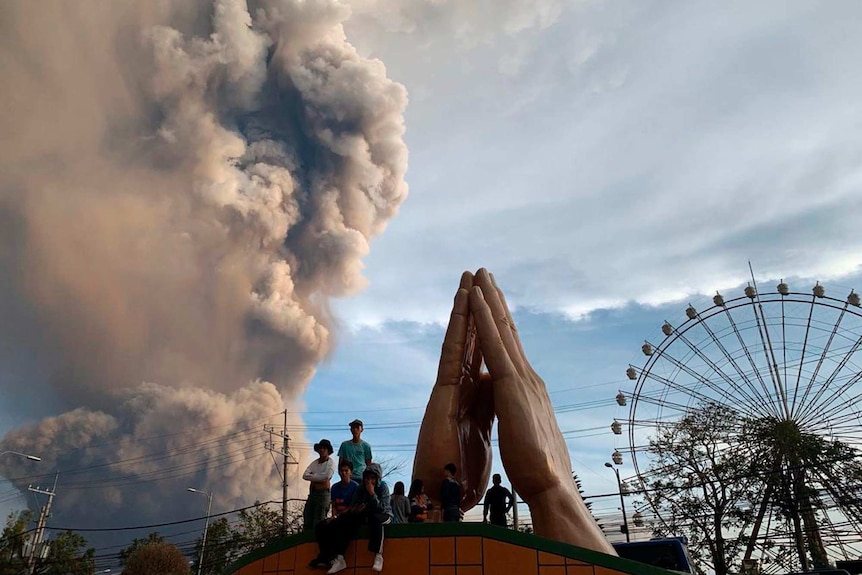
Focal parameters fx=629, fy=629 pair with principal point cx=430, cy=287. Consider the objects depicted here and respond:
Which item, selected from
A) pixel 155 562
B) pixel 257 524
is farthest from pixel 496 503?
pixel 257 524

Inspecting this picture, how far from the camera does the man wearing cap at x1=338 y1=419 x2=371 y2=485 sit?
30.8ft

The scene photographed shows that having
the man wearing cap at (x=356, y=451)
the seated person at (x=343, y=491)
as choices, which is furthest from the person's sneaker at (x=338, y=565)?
the man wearing cap at (x=356, y=451)

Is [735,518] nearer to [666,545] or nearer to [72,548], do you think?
[666,545]

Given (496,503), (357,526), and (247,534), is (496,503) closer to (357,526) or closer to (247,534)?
(357,526)

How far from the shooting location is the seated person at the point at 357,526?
25.4 ft

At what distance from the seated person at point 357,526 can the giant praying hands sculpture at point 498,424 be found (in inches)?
118

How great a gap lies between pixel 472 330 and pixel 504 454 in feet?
10.4

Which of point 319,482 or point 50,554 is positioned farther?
point 50,554

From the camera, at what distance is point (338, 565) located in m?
7.82

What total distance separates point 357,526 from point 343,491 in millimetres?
668

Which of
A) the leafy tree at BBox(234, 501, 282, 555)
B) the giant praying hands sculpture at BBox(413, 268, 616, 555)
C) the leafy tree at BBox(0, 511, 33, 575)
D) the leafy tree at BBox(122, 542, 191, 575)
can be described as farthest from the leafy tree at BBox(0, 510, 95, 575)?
the giant praying hands sculpture at BBox(413, 268, 616, 555)

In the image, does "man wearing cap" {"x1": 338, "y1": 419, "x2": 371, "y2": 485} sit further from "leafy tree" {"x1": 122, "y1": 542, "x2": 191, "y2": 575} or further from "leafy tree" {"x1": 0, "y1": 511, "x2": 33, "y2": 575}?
"leafy tree" {"x1": 0, "y1": 511, "x2": 33, "y2": 575}

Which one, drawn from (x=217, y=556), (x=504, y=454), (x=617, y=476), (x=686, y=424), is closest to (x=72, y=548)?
(x=217, y=556)

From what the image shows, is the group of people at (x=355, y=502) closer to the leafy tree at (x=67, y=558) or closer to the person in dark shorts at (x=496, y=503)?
the person in dark shorts at (x=496, y=503)
